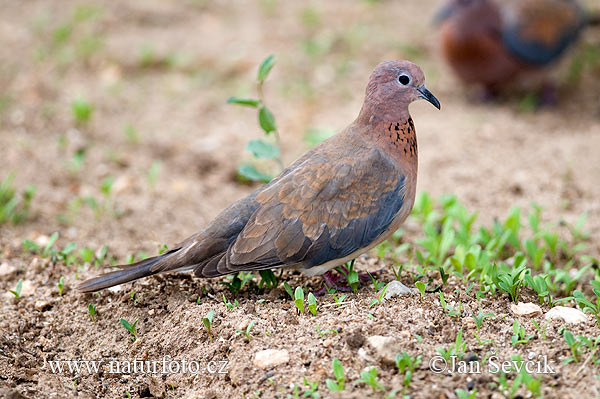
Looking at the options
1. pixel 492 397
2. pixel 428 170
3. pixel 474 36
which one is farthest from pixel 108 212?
pixel 474 36

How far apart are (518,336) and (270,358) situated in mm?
1080

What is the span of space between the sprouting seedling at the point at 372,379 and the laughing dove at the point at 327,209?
32.1 inches

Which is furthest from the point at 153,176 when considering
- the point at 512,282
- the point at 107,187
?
the point at 512,282

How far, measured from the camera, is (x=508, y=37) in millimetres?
6914

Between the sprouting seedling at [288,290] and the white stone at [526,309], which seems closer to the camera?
the white stone at [526,309]

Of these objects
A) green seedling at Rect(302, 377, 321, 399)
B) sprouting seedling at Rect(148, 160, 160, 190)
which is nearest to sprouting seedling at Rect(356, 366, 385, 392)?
green seedling at Rect(302, 377, 321, 399)

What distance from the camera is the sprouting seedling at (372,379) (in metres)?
2.66

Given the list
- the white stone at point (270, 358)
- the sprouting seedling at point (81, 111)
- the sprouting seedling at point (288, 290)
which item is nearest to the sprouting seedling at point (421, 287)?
the sprouting seedling at point (288, 290)

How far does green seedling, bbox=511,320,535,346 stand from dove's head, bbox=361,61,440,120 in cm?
120

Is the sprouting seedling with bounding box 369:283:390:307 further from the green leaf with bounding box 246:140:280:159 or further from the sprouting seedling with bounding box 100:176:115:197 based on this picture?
the sprouting seedling with bounding box 100:176:115:197

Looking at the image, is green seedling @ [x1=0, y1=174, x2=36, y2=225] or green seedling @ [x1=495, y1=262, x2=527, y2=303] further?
green seedling @ [x1=0, y1=174, x2=36, y2=225]

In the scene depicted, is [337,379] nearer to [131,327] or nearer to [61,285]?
[131,327]

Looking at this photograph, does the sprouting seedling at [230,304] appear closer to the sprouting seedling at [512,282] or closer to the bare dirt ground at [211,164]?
the bare dirt ground at [211,164]

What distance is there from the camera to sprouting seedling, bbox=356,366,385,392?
105 inches
